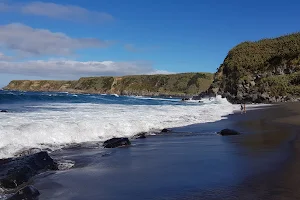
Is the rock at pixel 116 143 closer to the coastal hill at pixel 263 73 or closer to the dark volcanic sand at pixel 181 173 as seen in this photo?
the dark volcanic sand at pixel 181 173

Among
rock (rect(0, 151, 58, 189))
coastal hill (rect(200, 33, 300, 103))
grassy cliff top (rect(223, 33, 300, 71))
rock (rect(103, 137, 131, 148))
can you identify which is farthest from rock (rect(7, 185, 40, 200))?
grassy cliff top (rect(223, 33, 300, 71))

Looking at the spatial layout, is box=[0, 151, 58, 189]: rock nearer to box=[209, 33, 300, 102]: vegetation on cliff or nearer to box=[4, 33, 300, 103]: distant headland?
box=[4, 33, 300, 103]: distant headland

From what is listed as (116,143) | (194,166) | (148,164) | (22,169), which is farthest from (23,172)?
(116,143)

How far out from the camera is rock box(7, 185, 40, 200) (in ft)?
18.2

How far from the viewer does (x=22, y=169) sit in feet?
23.6

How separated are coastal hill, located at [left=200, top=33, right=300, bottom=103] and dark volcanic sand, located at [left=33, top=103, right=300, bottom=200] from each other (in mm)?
40901

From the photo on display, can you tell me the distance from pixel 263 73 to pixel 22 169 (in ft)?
178

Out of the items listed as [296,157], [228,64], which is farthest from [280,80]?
[296,157]

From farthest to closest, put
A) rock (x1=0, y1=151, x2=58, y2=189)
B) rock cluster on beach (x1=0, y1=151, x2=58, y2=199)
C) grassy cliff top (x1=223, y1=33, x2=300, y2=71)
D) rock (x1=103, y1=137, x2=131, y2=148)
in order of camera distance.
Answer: grassy cliff top (x1=223, y1=33, x2=300, y2=71) → rock (x1=103, y1=137, x2=131, y2=148) → rock (x1=0, y1=151, x2=58, y2=189) → rock cluster on beach (x1=0, y1=151, x2=58, y2=199)

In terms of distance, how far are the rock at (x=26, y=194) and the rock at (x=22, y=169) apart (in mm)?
925

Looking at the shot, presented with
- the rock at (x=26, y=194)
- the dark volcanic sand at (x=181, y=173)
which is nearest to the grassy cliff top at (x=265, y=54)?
the dark volcanic sand at (x=181, y=173)

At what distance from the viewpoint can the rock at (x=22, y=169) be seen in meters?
6.59

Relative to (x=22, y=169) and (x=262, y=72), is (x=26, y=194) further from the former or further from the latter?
(x=262, y=72)

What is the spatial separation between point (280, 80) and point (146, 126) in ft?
129
